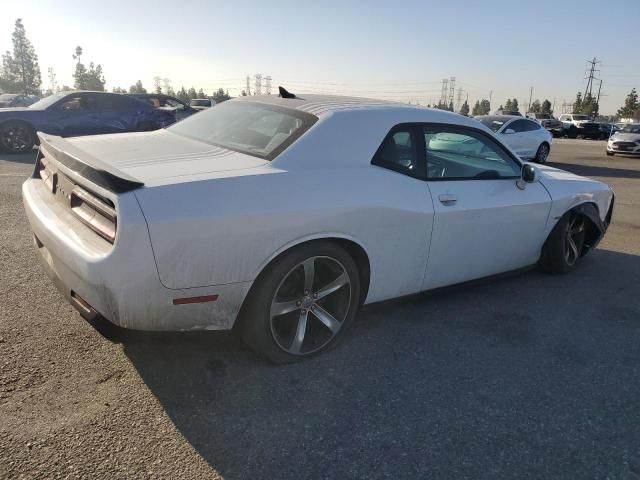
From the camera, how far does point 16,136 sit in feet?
38.0

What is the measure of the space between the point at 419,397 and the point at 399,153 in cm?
147

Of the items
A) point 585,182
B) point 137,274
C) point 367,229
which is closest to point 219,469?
point 137,274

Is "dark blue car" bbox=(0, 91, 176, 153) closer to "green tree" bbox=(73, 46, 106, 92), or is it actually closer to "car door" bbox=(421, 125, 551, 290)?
"car door" bbox=(421, 125, 551, 290)

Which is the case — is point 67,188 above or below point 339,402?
above

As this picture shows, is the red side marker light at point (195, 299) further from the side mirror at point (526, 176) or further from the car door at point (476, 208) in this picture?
the side mirror at point (526, 176)

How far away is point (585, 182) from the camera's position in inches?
183

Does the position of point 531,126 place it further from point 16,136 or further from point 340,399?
point 340,399

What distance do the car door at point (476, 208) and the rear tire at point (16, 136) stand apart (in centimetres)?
1096

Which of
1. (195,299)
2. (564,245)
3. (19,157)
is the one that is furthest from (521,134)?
(195,299)

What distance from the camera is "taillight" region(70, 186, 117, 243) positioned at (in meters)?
2.37

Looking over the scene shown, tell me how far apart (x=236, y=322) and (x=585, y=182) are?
3.49 m

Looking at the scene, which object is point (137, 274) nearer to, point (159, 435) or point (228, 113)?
point (159, 435)

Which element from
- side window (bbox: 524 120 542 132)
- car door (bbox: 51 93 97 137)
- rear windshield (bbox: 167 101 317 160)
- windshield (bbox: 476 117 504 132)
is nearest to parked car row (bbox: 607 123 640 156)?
side window (bbox: 524 120 542 132)

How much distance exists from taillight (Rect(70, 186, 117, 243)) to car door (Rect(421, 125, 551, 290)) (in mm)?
1909
